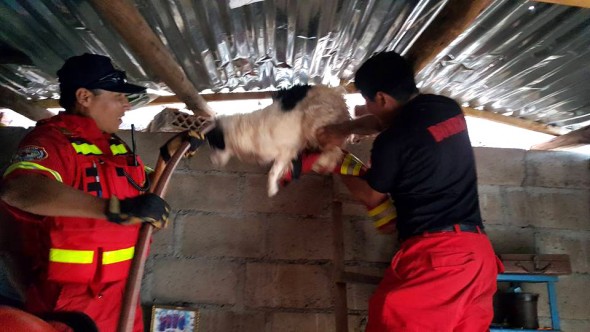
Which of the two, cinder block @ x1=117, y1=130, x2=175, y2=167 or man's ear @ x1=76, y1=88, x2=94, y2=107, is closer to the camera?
man's ear @ x1=76, y1=88, x2=94, y2=107

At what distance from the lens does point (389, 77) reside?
1624 millimetres

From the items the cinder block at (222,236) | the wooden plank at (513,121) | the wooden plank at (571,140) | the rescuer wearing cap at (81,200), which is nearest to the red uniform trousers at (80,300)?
the rescuer wearing cap at (81,200)

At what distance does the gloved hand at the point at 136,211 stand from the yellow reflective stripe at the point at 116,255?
0.32m

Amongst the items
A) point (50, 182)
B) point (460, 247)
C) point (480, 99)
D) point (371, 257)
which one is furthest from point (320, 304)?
point (480, 99)

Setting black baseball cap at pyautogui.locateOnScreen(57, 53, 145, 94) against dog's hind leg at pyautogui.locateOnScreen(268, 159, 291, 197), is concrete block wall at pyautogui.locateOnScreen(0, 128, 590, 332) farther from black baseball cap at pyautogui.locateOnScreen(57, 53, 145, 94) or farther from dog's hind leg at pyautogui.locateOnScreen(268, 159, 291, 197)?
black baseball cap at pyautogui.locateOnScreen(57, 53, 145, 94)

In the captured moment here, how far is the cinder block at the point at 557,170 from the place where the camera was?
90.7 inches

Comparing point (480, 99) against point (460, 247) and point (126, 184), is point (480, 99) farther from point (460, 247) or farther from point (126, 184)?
point (126, 184)

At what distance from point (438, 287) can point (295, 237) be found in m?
0.89

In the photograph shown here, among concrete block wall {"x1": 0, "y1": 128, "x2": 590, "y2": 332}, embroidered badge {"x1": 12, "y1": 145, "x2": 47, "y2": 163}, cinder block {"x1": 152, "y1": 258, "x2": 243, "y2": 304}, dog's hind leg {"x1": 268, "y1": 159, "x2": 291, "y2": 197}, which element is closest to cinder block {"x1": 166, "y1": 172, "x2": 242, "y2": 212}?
concrete block wall {"x1": 0, "y1": 128, "x2": 590, "y2": 332}

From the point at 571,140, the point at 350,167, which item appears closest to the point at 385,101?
the point at 350,167

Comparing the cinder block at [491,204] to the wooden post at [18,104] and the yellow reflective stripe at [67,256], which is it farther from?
the wooden post at [18,104]

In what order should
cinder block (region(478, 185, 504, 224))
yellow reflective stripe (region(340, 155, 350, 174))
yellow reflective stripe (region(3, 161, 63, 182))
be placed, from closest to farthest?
yellow reflective stripe (region(3, 161, 63, 182)) → yellow reflective stripe (region(340, 155, 350, 174)) → cinder block (region(478, 185, 504, 224))

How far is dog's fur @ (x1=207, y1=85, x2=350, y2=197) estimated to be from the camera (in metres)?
1.64

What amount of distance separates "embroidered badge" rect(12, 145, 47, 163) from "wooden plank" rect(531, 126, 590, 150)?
7.76 ft
